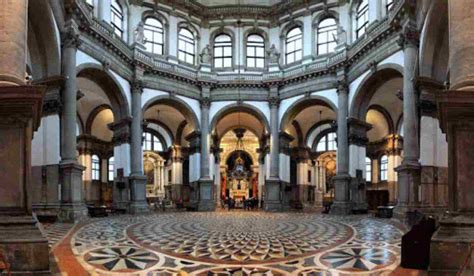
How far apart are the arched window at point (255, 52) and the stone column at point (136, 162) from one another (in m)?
8.93

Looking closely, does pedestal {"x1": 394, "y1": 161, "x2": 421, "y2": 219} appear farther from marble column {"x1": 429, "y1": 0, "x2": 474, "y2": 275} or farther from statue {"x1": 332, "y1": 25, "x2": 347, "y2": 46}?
statue {"x1": 332, "y1": 25, "x2": 347, "y2": 46}

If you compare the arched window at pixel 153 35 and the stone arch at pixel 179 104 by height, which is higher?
the arched window at pixel 153 35

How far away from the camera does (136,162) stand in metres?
24.5

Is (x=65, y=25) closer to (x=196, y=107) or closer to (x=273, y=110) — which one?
(x=196, y=107)

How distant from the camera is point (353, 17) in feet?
83.7

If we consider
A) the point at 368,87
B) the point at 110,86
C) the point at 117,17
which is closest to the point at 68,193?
the point at 110,86

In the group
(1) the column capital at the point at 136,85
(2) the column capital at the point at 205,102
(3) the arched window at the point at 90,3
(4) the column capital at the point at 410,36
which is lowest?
(2) the column capital at the point at 205,102

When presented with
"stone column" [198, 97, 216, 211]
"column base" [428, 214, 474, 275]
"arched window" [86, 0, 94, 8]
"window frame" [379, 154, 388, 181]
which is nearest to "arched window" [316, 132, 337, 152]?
"window frame" [379, 154, 388, 181]

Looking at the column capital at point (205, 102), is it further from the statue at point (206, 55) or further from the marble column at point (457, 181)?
the marble column at point (457, 181)

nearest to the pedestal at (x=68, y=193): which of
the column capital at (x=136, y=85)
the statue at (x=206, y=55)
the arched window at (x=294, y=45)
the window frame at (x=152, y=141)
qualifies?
the column capital at (x=136, y=85)

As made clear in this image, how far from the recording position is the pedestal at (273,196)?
28328mm

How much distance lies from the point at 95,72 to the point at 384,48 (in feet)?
46.9

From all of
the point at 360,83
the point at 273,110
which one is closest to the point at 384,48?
the point at 360,83

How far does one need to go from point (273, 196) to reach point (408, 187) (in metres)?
13.6
